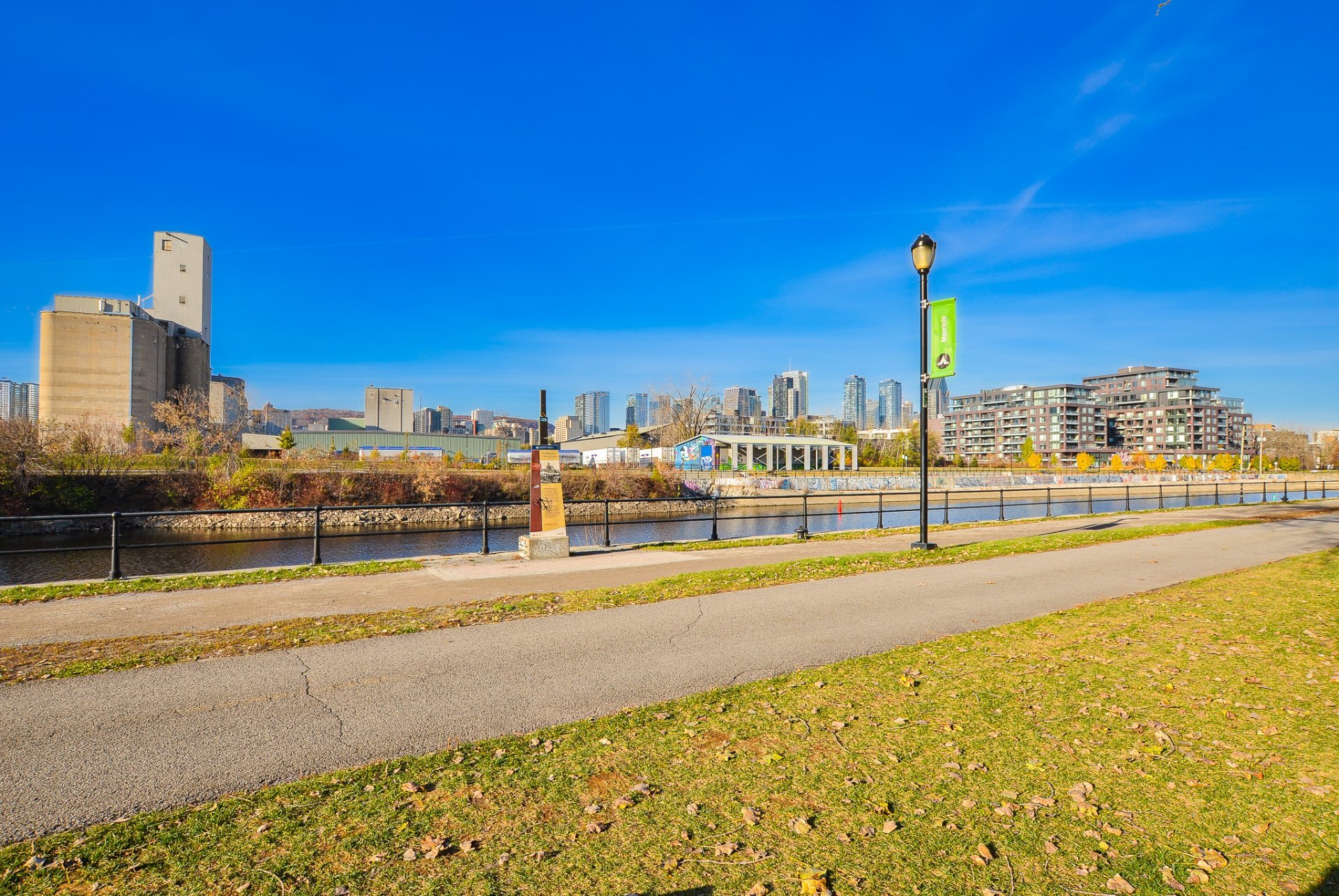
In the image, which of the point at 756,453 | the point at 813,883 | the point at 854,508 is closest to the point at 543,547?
the point at 813,883

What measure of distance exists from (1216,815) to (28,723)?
695cm

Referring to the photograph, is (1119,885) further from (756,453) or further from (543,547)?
(756,453)

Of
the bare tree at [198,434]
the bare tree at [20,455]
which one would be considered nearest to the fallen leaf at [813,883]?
the bare tree at [20,455]

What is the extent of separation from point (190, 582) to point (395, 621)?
478 cm

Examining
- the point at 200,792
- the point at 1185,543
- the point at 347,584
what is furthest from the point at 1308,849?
the point at 1185,543

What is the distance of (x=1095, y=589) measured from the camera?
928 centimetres

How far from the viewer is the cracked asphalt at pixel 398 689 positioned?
3.83 metres

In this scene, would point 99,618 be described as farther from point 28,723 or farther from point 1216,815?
point 1216,815

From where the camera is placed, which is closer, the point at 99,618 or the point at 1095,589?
the point at 99,618

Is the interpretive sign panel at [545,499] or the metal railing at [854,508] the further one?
the metal railing at [854,508]

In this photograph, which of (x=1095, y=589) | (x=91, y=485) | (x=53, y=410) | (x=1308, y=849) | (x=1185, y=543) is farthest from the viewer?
(x=53, y=410)

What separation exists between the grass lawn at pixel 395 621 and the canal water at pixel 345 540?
3948 millimetres

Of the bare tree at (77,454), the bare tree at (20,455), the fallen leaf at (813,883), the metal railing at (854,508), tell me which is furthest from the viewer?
the bare tree at (77,454)

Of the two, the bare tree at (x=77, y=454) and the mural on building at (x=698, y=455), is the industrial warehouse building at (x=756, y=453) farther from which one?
the bare tree at (x=77, y=454)
